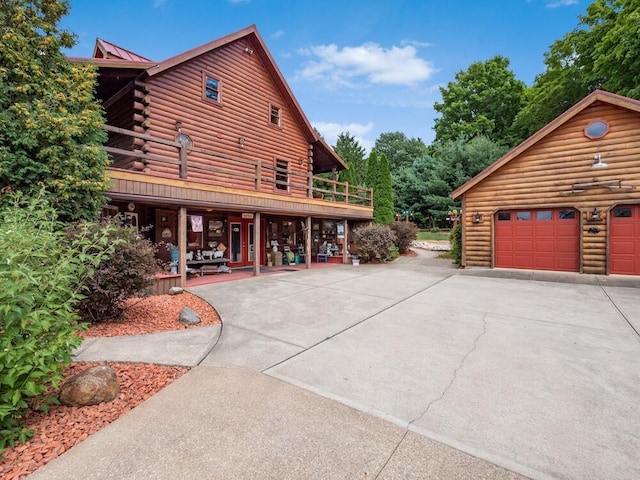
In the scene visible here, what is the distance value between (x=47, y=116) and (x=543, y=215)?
1475 centimetres

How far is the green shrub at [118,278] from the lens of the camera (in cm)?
486

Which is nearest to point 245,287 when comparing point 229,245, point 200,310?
point 200,310

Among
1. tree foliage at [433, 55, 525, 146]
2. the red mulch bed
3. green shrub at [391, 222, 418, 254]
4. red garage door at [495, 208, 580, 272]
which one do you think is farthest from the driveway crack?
tree foliage at [433, 55, 525, 146]

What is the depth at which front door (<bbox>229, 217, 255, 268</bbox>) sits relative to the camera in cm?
1326

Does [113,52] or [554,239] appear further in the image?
[113,52]

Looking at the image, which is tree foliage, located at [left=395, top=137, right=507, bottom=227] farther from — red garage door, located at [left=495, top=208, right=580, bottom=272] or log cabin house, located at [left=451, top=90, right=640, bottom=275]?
red garage door, located at [left=495, top=208, right=580, bottom=272]

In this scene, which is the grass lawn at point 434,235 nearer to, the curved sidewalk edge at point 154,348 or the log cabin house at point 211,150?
the log cabin house at point 211,150

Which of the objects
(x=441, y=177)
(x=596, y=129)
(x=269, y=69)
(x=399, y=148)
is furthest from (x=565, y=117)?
(x=399, y=148)

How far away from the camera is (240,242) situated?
1370 cm

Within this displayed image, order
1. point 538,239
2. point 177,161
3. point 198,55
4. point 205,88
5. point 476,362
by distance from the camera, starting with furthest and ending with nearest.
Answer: point 538,239 < point 205,88 < point 198,55 < point 177,161 < point 476,362

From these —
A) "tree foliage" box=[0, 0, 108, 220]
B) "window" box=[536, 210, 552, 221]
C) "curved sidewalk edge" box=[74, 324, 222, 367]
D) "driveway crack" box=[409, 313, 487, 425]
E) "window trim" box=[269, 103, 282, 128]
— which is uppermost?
"window trim" box=[269, 103, 282, 128]

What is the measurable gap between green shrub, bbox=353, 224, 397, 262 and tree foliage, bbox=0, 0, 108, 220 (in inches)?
441

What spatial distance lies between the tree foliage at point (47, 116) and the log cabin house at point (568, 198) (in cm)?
1281

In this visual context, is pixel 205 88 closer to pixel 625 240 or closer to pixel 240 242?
pixel 240 242
